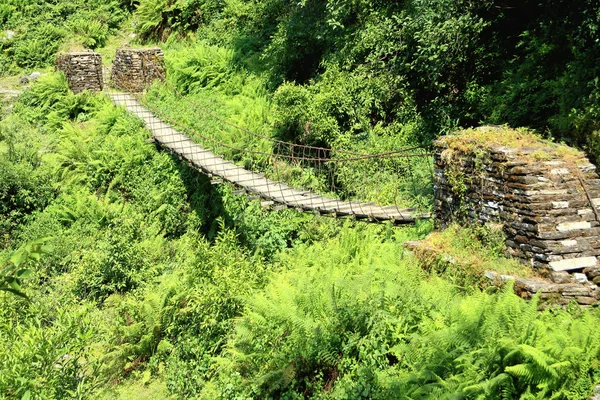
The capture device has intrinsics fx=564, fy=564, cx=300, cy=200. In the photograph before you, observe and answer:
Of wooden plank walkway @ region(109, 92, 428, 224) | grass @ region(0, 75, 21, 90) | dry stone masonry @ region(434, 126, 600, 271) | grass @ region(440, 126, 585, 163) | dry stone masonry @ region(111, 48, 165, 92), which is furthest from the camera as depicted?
grass @ region(0, 75, 21, 90)

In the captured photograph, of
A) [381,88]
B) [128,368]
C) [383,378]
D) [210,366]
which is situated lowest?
[128,368]

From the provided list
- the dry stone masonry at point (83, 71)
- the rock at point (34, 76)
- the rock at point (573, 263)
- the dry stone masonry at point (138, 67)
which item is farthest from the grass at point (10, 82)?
the rock at point (573, 263)

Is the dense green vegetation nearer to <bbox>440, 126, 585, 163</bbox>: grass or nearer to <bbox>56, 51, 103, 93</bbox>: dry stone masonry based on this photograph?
<bbox>56, 51, 103, 93</bbox>: dry stone masonry

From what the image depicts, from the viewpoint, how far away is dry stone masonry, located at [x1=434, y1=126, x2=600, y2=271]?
206 inches

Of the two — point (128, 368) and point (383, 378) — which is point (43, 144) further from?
point (383, 378)

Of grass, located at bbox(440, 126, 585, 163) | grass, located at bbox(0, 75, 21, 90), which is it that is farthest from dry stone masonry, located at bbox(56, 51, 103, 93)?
grass, located at bbox(440, 126, 585, 163)

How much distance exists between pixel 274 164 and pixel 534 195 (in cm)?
589

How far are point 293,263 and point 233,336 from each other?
1.52m

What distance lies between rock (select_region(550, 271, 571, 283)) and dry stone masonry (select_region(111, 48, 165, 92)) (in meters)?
11.4

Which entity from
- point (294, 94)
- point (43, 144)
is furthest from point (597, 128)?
point (43, 144)

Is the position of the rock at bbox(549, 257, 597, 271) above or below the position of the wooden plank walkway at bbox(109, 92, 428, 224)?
above

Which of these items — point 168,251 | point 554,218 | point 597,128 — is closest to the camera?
point 554,218

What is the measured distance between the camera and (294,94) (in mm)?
11211

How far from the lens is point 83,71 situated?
45.5 ft
